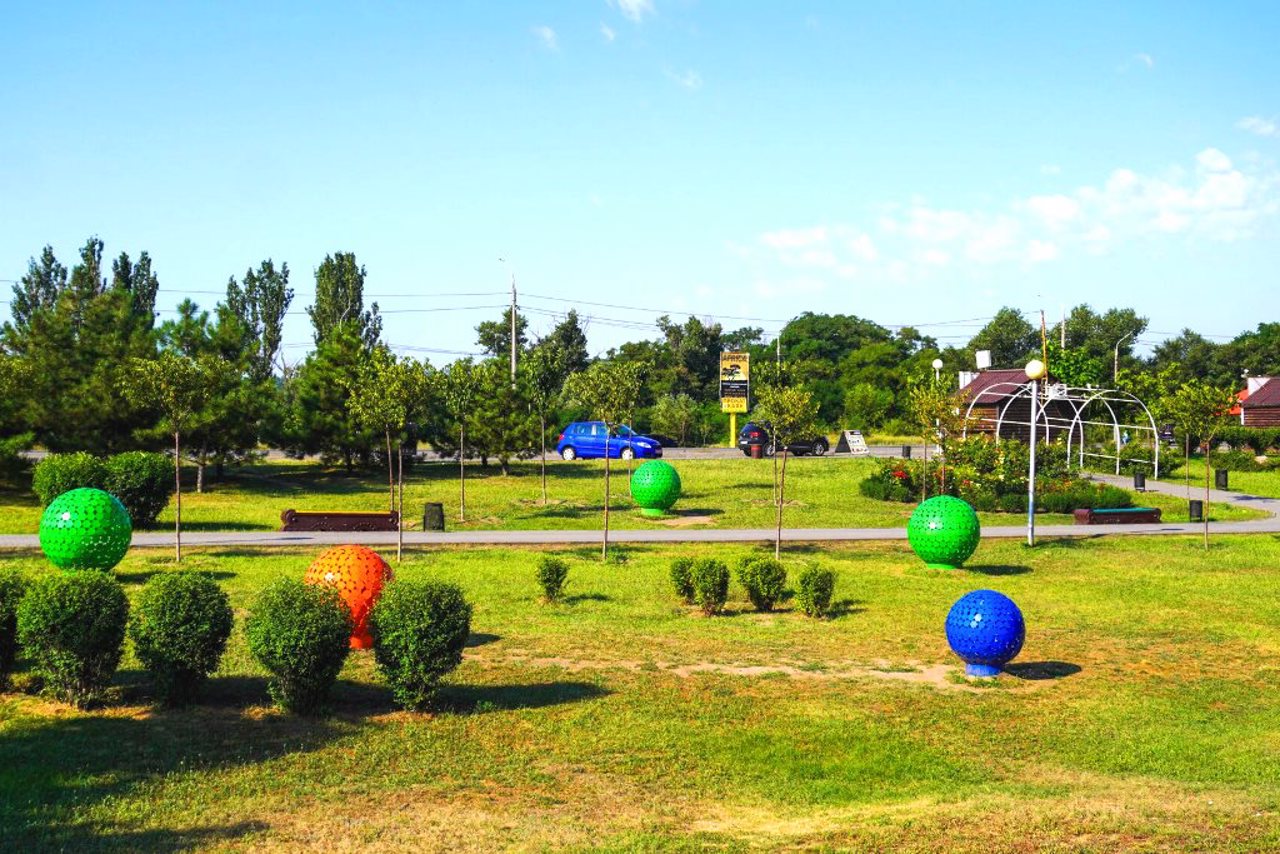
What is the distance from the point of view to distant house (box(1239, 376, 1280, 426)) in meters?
62.6

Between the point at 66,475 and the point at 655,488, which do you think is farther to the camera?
the point at 655,488

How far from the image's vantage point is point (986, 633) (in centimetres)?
1493

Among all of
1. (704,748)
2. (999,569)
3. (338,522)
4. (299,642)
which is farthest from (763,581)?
(338,522)

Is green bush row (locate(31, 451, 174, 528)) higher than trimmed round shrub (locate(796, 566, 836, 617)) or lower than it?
higher

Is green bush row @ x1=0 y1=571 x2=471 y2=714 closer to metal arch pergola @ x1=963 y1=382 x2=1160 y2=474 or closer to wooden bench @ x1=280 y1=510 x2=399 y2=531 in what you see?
wooden bench @ x1=280 y1=510 x2=399 y2=531

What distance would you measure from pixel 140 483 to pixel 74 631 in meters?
17.2

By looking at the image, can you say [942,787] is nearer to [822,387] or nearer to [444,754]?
[444,754]

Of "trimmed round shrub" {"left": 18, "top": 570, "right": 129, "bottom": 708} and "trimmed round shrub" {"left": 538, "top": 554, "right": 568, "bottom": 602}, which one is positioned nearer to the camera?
"trimmed round shrub" {"left": 18, "top": 570, "right": 129, "bottom": 708}

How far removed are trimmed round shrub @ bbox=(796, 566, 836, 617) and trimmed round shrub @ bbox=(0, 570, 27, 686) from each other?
38.6ft

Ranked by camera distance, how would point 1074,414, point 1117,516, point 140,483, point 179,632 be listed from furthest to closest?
point 1074,414 < point 1117,516 < point 140,483 < point 179,632

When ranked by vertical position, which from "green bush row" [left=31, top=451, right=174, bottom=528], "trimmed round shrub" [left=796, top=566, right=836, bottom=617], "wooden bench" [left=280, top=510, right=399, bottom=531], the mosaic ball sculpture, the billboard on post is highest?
the billboard on post

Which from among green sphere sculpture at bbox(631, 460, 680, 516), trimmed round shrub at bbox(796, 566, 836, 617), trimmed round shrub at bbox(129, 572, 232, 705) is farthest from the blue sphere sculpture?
green sphere sculpture at bbox(631, 460, 680, 516)

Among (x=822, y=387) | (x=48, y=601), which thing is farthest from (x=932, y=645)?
(x=822, y=387)

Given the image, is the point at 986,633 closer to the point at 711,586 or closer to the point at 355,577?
the point at 711,586
